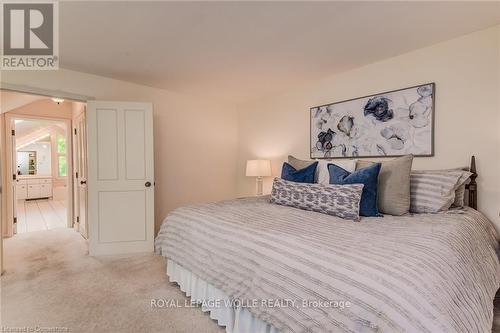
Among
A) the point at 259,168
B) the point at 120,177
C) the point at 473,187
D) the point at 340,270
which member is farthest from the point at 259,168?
the point at 340,270

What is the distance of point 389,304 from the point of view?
2.77ft

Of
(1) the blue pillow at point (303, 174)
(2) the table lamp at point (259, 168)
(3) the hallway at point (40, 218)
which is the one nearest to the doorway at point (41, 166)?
(3) the hallway at point (40, 218)

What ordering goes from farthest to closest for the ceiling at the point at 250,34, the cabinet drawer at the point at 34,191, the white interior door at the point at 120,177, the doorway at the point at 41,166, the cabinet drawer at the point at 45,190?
1. the cabinet drawer at the point at 45,190
2. the cabinet drawer at the point at 34,191
3. the doorway at the point at 41,166
4. the white interior door at the point at 120,177
5. the ceiling at the point at 250,34

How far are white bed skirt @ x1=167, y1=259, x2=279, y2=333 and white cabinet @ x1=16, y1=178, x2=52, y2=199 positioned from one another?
8.24m

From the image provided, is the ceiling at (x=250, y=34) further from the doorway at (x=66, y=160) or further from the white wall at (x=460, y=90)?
the doorway at (x=66, y=160)

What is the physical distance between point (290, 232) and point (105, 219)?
2.64 metres

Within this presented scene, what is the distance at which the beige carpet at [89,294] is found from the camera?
169 cm

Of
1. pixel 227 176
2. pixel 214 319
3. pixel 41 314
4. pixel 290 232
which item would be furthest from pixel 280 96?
pixel 41 314

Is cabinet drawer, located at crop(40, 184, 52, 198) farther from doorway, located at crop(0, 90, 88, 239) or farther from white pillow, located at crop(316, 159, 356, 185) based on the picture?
white pillow, located at crop(316, 159, 356, 185)

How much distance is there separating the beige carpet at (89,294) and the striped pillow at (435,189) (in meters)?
1.80

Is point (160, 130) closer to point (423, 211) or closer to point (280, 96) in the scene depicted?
point (280, 96)

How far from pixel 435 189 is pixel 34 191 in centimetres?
1020

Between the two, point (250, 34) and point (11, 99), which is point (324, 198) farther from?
point (11, 99)

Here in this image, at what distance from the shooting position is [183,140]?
3.94 m
